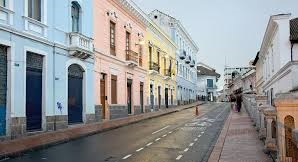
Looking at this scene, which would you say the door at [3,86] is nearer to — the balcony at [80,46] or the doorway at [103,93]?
the balcony at [80,46]

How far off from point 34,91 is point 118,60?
492 inches

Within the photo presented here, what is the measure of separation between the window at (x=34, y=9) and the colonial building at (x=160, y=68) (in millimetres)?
20813

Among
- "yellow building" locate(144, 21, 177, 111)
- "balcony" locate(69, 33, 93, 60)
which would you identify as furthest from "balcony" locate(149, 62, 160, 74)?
"balcony" locate(69, 33, 93, 60)

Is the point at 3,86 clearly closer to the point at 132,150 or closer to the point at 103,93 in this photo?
the point at 132,150

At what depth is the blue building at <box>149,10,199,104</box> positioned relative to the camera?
55.2 metres

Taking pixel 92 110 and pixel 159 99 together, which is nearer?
pixel 92 110

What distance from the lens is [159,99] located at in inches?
1797

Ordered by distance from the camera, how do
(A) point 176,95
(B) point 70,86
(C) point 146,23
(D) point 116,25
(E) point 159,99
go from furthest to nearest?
1. (A) point 176,95
2. (E) point 159,99
3. (C) point 146,23
4. (D) point 116,25
5. (B) point 70,86

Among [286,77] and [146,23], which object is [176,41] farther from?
[286,77]

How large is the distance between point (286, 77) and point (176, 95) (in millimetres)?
36202

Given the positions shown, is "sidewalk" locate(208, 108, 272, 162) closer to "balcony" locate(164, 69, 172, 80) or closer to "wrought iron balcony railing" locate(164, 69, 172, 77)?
"balcony" locate(164, 69, 172, 80)

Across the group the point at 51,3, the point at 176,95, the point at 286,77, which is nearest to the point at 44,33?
the point at 51,3

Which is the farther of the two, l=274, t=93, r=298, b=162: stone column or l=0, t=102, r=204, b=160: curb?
l=0, t=102, r=204, b=160: curb

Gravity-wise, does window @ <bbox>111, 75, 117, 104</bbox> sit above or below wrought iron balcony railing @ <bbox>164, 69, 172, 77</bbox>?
below
